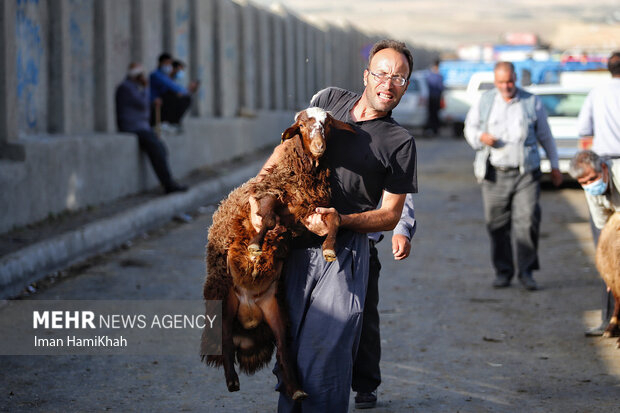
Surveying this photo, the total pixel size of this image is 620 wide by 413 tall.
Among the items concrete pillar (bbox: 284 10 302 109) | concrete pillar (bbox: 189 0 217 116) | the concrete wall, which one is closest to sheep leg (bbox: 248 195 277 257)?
the concrete wall

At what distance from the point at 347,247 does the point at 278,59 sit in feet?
77.5

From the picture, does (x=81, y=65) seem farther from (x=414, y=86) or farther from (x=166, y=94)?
(x=414, y=86)

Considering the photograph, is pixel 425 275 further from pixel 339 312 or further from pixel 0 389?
pixel 339 312

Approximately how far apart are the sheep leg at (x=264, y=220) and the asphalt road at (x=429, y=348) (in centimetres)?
190

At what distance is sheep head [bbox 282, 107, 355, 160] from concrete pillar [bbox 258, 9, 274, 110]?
2140 centimetres

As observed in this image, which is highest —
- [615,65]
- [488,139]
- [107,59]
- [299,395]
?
[107,59]

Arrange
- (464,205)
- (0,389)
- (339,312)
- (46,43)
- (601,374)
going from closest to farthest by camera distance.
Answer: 1. (339,312)
2. (0,389)
3. (601,374)
4. (46,43)
5. (464,205)

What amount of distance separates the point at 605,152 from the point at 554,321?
4.50 feet

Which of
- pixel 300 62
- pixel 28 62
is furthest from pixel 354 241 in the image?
pixel 300 62

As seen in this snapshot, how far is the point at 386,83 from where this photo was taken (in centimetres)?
427

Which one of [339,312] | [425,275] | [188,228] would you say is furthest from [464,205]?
[339,312]

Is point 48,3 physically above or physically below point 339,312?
above

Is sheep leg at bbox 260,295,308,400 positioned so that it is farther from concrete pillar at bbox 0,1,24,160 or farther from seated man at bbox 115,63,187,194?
seated man at bbox 115,63,187,194

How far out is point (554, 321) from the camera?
7758 millimetres
